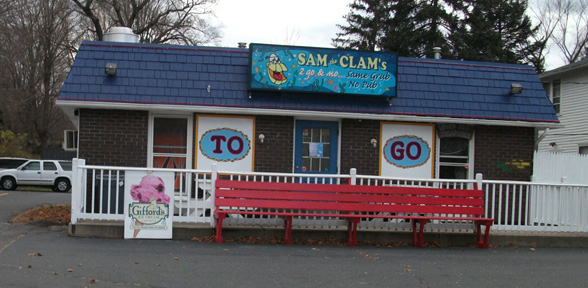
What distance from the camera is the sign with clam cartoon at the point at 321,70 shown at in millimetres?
12125

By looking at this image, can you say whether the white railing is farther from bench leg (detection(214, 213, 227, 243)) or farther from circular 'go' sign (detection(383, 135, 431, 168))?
circular 'go' sign (detection(383, 135, 431, 168))

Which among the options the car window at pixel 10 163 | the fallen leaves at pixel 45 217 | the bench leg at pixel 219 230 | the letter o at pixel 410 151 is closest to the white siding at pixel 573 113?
the letter o at pixel 410 151

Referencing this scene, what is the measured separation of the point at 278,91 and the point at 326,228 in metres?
3.57

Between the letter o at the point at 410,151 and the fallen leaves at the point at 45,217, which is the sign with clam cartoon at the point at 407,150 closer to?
the letter o at the point at 410,151

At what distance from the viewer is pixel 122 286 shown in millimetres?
6305

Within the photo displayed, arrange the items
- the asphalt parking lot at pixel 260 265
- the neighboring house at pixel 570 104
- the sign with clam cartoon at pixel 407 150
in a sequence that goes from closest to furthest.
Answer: the asphalt parking lot at pixel 260 265
the sign with clam cartoon at pixel 407 150
the neighboring house at pixel 570 104

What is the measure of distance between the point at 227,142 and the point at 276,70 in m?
1.82

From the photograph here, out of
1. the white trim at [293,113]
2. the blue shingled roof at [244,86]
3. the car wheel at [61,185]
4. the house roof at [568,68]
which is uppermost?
the house roof at [568,68]

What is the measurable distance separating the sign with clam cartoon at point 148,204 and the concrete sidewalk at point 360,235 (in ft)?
0.74

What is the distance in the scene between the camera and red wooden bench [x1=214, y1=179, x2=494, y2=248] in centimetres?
943

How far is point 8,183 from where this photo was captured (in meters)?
26.2

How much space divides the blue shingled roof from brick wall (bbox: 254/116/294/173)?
0.39m

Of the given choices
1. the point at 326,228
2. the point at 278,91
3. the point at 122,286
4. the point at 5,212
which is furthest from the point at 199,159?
the point at 122,286

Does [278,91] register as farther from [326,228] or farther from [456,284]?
[456,284]
